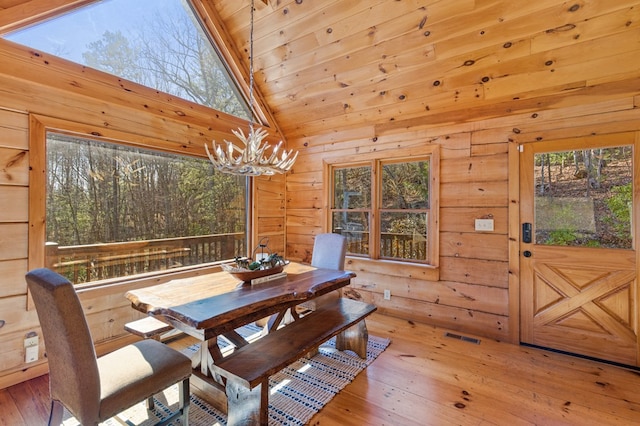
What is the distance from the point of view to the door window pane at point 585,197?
8.46 feet

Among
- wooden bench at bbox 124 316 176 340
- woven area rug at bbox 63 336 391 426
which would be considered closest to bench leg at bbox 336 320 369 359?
woven area rug at bbox 63 336 391 426

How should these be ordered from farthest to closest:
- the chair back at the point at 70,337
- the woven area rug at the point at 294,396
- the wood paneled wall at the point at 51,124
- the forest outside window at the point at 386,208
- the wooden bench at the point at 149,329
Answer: the forest outside window at the point at 386,208 < the wood paneled wall at the point at 51,124 < the wooden bench at the point at 149,329 < the woven area rug at the point at 294,396 < the chair back at the point at 70,337

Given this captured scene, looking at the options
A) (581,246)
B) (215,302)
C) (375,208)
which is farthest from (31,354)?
(581,246)

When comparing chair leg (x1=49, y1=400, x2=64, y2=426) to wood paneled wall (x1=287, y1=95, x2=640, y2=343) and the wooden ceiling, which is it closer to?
the wooden ceiling

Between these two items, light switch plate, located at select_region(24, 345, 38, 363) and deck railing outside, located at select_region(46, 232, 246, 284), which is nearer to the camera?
light switch plate, located at select_region(24, 345, 38, 363)

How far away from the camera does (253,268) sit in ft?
7.59

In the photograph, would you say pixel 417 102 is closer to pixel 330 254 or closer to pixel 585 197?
pixel 585 197

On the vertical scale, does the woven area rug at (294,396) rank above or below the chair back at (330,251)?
below

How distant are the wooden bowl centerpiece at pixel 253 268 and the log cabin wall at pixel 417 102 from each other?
143 cm

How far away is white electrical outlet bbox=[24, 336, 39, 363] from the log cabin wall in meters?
0.03

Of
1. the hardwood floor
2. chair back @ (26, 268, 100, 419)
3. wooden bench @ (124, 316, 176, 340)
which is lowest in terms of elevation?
the hardwood floor

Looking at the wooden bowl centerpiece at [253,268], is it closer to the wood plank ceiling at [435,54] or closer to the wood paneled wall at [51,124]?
the wood paneled wall at [51,124]

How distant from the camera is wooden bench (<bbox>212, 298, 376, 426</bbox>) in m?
1.63

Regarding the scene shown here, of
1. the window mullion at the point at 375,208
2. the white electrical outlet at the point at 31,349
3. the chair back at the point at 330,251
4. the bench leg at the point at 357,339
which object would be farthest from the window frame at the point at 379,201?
the white electrical outlet at the point at 31,349
